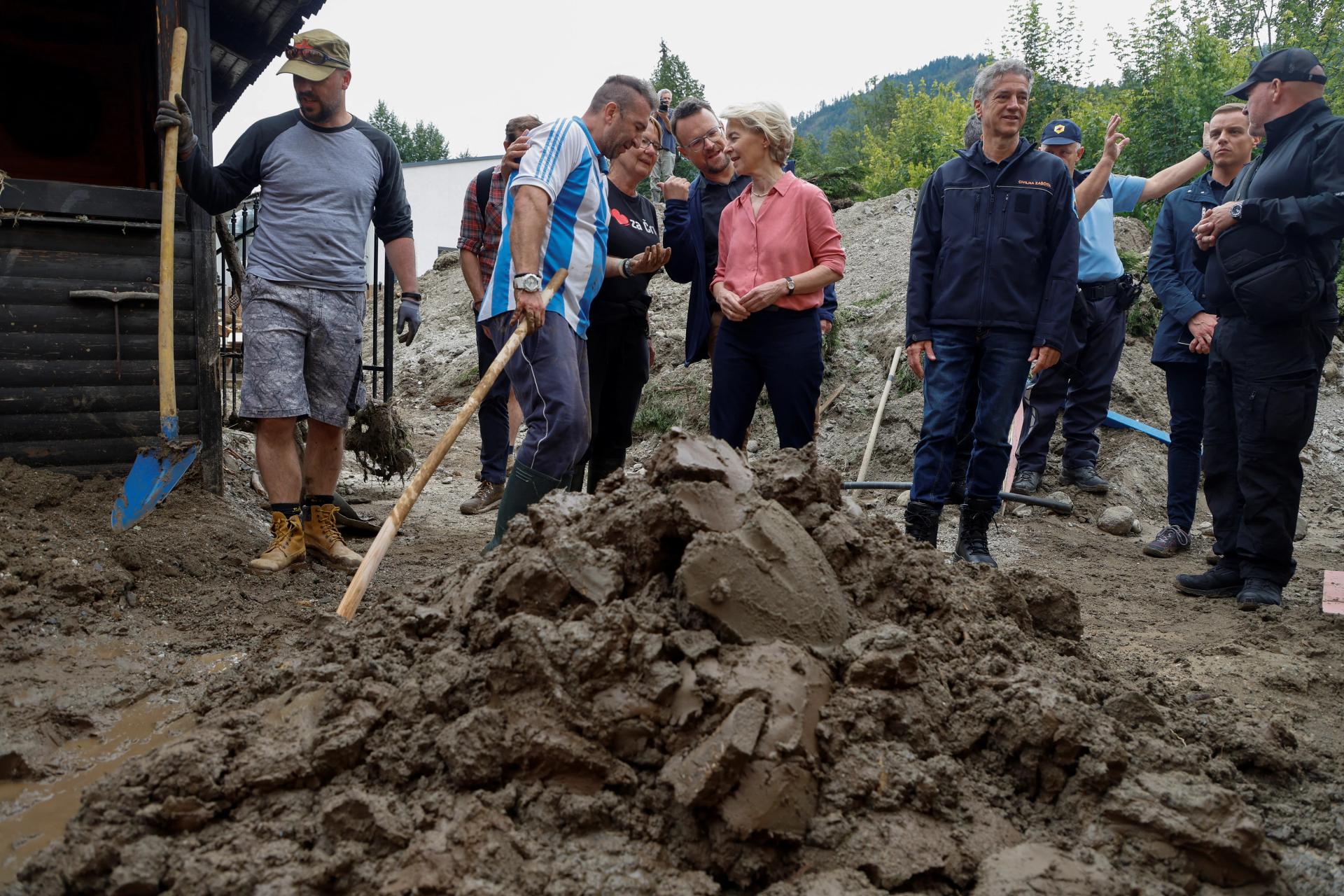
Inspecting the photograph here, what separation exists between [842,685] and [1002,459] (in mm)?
2416

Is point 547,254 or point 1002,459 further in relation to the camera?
point 1002,459

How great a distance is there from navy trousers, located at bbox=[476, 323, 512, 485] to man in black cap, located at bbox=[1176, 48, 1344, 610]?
3.81m

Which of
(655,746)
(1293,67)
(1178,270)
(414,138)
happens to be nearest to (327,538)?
(655,746)

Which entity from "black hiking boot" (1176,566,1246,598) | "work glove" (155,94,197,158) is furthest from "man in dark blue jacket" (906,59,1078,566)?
"work glove" (155,94,197,158)

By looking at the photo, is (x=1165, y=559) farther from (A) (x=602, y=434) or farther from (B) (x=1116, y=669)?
(A) (x=602, y=434)

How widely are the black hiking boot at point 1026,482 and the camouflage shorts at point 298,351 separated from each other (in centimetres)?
443

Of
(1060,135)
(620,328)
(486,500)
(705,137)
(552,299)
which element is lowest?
(486,500)

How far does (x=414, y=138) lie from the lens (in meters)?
70.1

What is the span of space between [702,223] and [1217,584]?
9.74 feet

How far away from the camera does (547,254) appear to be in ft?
12.4

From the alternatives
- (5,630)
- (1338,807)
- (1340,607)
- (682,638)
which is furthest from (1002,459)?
(5,630)

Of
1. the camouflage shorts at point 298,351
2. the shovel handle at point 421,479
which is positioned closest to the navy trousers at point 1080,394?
the shovel handle at point 421,479

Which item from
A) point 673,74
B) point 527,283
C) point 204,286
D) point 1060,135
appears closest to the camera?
point 527,283

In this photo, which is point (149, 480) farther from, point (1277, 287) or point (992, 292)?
point (1277, 287)
